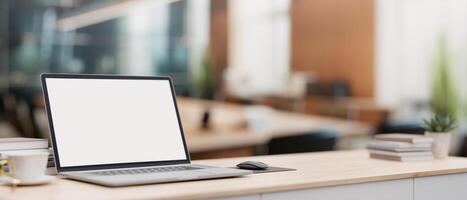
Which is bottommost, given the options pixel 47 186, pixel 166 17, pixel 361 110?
pixel 361 110

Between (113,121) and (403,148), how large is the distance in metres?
1.05

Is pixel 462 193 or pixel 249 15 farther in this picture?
pixel 249 15

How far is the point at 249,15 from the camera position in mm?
13281

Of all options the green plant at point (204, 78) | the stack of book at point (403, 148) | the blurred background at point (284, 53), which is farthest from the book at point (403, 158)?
the green plant at point (204, 78)

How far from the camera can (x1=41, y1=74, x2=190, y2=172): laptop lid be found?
75.6 inches

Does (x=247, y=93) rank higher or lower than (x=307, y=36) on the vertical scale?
lower

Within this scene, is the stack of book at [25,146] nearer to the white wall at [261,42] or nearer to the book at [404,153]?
the book at [404,153]

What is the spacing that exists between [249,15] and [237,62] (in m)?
0.92

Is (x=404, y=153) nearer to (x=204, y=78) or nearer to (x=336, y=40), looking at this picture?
(x=204, y=78)

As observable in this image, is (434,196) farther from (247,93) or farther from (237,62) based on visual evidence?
(237,62)

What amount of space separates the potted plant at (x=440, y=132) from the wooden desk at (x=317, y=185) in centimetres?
5

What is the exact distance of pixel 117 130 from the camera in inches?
79.9

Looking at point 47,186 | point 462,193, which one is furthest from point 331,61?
point 47,186

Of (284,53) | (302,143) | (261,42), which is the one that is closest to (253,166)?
(302,143)
